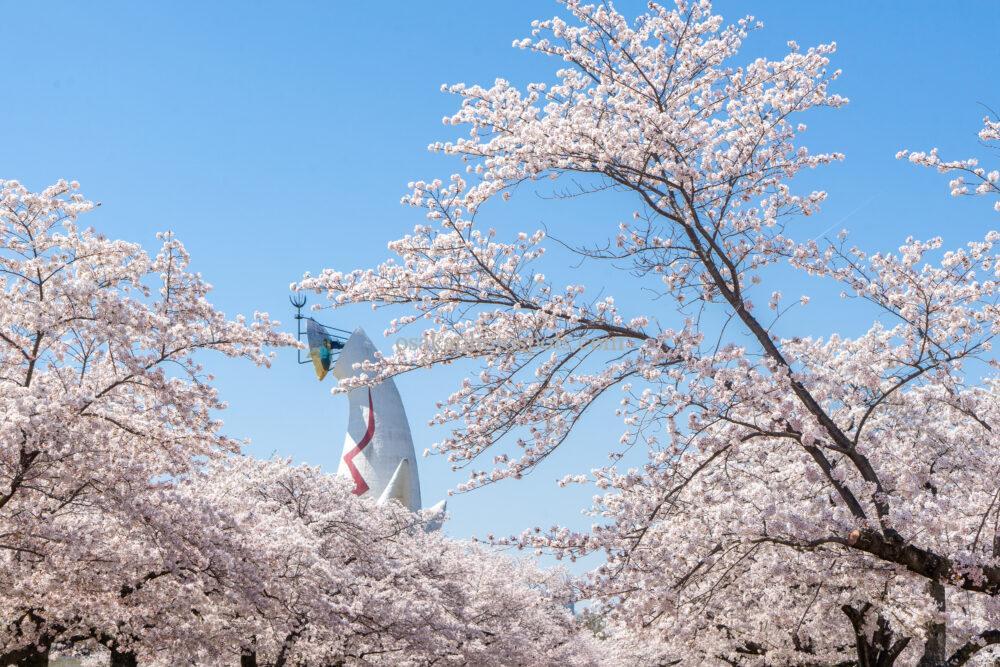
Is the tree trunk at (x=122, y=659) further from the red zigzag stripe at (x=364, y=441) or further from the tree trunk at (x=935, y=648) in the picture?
the red zigzag stripe at (x=364, y=441)

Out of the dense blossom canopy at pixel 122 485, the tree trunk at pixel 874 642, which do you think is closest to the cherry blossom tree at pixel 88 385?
the dense blossom canopy at pixel 122 485

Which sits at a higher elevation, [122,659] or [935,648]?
[122,659]

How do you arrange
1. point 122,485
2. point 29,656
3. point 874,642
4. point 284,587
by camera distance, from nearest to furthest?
point 122,485, point 284,587, point 874,642, point 29,656

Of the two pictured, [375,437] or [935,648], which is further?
[375,437]

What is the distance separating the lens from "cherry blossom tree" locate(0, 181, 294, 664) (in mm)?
11008

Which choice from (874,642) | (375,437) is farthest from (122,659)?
(375,437)

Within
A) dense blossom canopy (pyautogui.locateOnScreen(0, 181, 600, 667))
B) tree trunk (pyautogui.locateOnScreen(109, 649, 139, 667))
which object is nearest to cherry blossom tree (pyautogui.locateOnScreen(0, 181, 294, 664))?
dense blossom canopy (pyautogui.locateOnScreen(0, 181, 600, 667))

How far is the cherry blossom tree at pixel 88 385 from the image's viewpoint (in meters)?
11.0

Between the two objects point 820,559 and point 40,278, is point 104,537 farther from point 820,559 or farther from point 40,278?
point 820,559

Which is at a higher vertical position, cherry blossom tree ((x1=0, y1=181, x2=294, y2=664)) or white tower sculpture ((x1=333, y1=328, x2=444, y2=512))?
white tower sculpture ((x1=333, y1=328, x2=444, y2=512))

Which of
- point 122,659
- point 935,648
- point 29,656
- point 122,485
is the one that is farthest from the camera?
point 122,659

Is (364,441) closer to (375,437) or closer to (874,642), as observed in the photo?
(375,437)

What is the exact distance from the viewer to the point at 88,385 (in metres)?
11.9

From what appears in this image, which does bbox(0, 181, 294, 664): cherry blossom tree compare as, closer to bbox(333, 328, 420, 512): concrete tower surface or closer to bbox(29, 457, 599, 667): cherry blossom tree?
bbox(29, 457, 599, 667): cherry blossom tree
